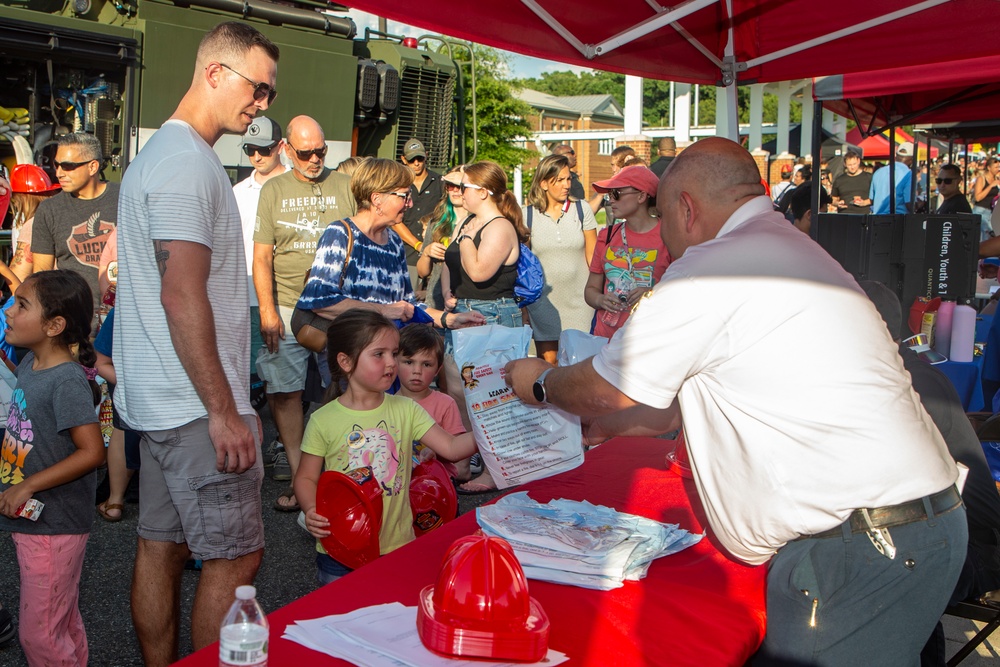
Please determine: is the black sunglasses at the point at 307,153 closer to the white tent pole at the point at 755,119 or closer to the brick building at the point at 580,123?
the white tent pole at the point at 755,119

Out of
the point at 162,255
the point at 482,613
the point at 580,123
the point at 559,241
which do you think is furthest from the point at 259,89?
the point at 580,123

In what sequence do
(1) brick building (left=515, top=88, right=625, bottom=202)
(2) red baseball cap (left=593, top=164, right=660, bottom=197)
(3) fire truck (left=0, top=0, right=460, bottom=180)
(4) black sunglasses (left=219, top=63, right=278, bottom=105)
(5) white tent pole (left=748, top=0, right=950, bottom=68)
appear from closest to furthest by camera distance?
(4) black sunglasses (left=219, top=63, right=278, bottom=105) < (5) white tent pole (left=748, top=0, right=950, bottom=68) < (2) red baseball cap (left=593, top=164, right=660, bottom=197) < (3) fire truck (left=0, top=0, right=460, bottom=180) < (1) brick building (left=515, top=88, right=625, bottom=202)

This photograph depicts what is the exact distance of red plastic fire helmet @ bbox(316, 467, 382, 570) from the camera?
2.96 metres

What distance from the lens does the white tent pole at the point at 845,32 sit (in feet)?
14.3

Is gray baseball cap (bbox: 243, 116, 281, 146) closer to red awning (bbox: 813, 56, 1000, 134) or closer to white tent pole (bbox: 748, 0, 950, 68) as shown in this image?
white tent pole (bbox: 748, 0, 950, 68)

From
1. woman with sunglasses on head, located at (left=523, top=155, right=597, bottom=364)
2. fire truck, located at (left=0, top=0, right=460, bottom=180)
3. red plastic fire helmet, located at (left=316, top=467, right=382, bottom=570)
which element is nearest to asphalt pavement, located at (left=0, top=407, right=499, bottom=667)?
red plastic fire helmet, located at (left=316, top=467, right=382, bottom=570)

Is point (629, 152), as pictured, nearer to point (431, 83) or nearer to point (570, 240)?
point (431, 83)

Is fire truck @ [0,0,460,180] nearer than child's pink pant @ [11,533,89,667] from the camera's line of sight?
No

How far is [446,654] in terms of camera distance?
1.87 m

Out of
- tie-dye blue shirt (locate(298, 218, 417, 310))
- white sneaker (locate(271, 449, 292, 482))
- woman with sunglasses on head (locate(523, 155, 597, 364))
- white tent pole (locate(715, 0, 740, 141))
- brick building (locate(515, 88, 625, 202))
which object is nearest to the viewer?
tie-dye blue shirt (locate(298, 218, 417, 310))

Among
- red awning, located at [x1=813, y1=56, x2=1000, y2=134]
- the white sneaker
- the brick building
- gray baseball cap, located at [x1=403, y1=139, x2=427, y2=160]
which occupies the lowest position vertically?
the white sneaker

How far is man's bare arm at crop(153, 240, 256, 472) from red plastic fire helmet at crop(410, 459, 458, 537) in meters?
1.09

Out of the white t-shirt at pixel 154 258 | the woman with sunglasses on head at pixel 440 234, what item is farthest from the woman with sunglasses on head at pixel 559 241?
the white t-shirt at pixel 154 258

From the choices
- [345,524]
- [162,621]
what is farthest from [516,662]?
[162,621]
